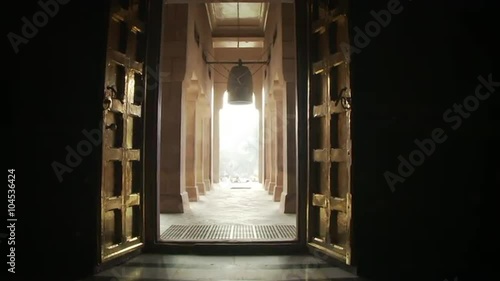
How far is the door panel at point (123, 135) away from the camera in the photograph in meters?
3.80

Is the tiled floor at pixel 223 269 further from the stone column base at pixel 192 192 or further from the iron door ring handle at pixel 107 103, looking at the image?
the stone column base at pixel 192 192

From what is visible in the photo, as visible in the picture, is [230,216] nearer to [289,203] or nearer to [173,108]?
[289,203]

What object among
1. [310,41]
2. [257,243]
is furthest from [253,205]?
[310,41]

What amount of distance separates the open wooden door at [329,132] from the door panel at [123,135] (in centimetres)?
212

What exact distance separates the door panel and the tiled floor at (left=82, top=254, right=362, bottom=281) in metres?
0.25

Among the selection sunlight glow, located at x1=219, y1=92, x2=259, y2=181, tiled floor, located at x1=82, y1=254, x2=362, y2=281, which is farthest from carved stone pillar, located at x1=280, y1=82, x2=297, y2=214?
sunlight glow, located at x1=219, y1=92, x2=259, y2=181

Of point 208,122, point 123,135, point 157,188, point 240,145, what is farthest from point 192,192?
point 240,145

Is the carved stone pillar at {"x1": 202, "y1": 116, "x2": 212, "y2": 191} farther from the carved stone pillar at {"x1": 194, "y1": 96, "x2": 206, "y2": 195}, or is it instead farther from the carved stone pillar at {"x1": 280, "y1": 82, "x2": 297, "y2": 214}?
the carved stone pillar at {"x1": 280, "y1": 82, "x2": 297, "y2": 214}

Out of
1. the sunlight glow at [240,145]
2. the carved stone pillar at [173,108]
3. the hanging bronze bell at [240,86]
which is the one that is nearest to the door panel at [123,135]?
the carved stone pillar at [173,108]

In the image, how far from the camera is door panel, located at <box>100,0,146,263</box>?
12.5 feet

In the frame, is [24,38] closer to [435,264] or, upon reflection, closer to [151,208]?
[151,208]

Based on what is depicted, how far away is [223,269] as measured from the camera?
390cm

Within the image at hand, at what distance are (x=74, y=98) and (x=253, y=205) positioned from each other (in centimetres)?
664

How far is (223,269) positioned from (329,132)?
1.92 metres
